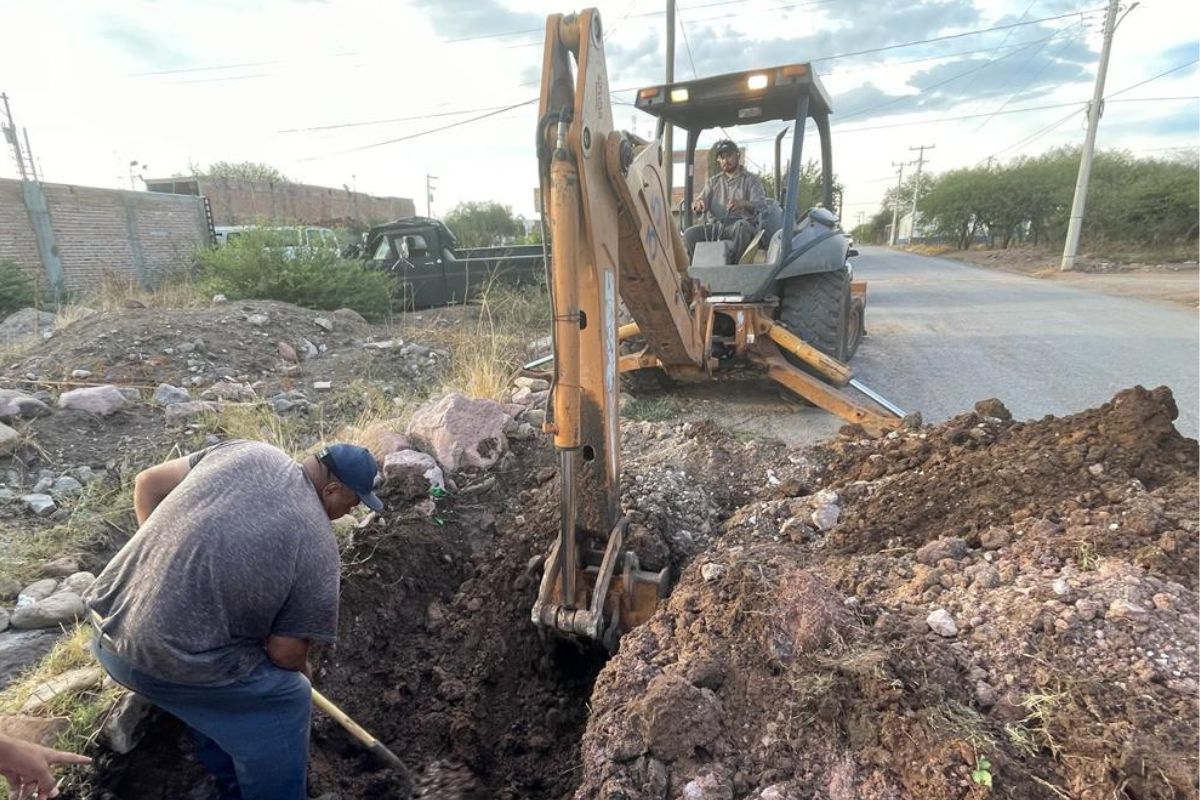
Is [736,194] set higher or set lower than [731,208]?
higher

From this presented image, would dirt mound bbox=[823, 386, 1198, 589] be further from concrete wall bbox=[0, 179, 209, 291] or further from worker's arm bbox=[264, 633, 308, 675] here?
concrete wall bbox=[0, 179, 209, 291]

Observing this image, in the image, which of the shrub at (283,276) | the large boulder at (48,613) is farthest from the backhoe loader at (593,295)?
the shrub at (283,276)

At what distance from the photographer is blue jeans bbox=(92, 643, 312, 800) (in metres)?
2.02

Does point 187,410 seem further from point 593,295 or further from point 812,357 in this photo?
point 812,357

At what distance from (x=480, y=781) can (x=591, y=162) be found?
87.0 inches

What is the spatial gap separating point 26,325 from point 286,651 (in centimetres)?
1042

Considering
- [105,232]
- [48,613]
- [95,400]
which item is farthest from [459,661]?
[105,232]

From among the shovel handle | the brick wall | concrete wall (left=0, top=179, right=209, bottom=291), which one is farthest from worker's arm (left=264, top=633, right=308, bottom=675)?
concrete wall (left=0, top=179, right=209, bottom=291)

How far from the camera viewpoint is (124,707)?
227 cm

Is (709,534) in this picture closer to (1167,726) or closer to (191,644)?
(1167,726)

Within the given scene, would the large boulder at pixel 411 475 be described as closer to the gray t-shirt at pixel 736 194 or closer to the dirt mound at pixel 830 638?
the dirt mound at pixel 830 638

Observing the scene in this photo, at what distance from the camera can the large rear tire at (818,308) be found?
18.1 ft

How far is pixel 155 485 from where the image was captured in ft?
7.55

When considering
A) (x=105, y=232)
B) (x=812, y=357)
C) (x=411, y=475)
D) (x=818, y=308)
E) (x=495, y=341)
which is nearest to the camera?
(x=411, y=475)
